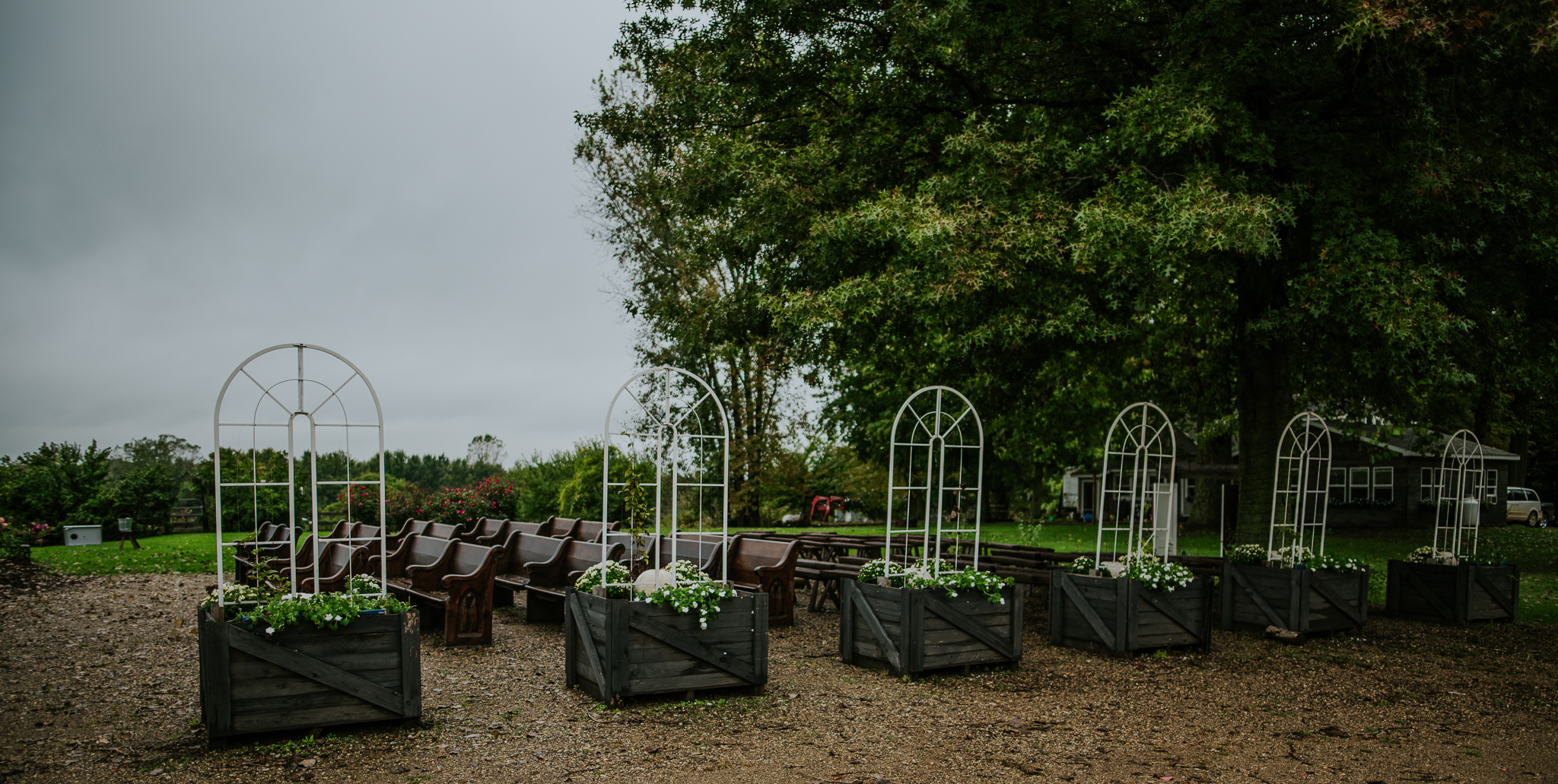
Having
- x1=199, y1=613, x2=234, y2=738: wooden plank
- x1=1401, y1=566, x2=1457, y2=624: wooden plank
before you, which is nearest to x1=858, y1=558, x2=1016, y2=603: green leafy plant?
x1=199, y1=613, x2=234, y2=738: wooden plank

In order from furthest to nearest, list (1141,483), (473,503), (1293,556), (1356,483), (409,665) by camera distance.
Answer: (1356,483) → (473,503) → (1141,483) → (1293,556) → (409,665)

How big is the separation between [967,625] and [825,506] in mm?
24140

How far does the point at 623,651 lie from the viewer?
6.25m

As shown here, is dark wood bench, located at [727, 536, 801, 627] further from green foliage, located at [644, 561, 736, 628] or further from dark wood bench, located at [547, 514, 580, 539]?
green foliage, located at [644, 561, 736, 628]

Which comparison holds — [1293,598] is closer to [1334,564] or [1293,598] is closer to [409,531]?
[1334,564]

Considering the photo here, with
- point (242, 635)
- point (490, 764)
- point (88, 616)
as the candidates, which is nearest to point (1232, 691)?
point (490, 764)

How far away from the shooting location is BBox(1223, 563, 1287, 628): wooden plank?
380 inches

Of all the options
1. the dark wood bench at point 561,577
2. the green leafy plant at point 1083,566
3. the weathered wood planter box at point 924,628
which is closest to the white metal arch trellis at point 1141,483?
the green leafy plant at point 1083,566

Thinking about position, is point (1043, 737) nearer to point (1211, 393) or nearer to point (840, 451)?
point (1211, 393)

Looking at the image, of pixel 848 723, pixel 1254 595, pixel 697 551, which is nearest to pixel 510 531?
pixel 697 551

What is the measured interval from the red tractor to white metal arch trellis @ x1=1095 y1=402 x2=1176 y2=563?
8.49 metres

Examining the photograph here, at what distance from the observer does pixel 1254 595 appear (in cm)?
981

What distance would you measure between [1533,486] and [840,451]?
33.0 m

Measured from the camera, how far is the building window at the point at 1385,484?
95.5 ft
